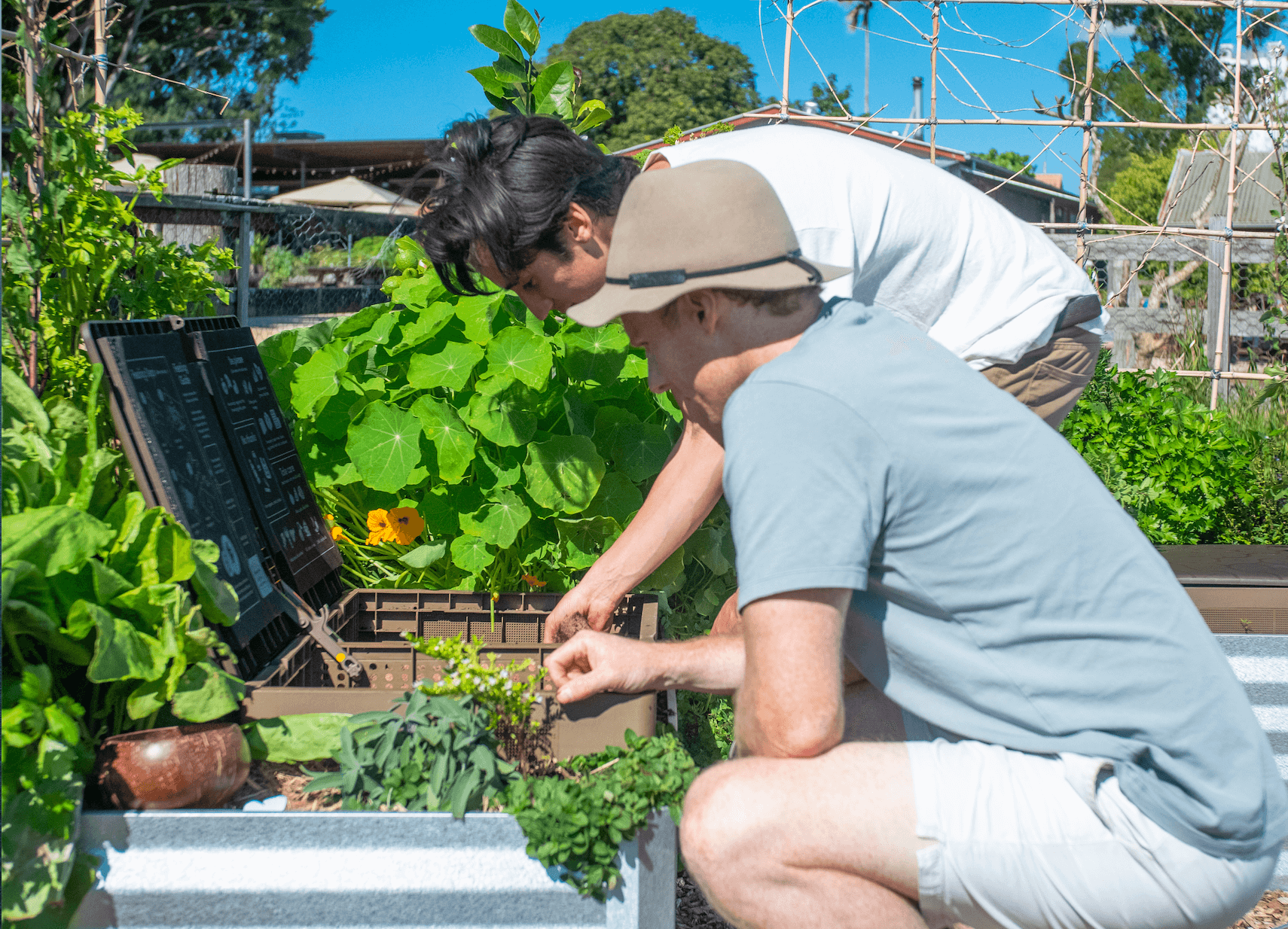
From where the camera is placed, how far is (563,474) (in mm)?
2465

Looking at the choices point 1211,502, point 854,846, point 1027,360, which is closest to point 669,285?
point 854,846

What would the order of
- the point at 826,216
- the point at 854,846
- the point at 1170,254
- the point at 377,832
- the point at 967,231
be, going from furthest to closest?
1. the point at 1170,254
2. the point at 967,231
3. the point at 826,216
4. the point at 377,832
5. the point at 854,846

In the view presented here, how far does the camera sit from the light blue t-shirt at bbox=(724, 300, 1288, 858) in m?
1.24

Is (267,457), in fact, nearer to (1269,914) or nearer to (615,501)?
(615,501)

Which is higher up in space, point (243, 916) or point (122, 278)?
point (122, 278)

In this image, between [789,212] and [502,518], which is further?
[502,518]

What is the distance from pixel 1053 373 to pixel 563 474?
3.55 ft

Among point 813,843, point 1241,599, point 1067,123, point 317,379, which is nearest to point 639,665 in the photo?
point 813,843

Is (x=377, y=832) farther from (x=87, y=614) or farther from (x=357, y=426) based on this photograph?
(x=357, y=426)

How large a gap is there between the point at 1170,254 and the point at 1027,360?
23.4 feet

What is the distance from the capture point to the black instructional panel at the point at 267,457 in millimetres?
2125

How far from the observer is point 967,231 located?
6.41ft

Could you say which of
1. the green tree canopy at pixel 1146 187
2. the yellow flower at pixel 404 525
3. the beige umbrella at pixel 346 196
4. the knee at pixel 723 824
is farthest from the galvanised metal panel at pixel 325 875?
the green tree canopy at pixel 1146 187

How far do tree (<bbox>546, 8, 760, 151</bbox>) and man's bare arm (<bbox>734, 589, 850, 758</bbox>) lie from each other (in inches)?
1439
